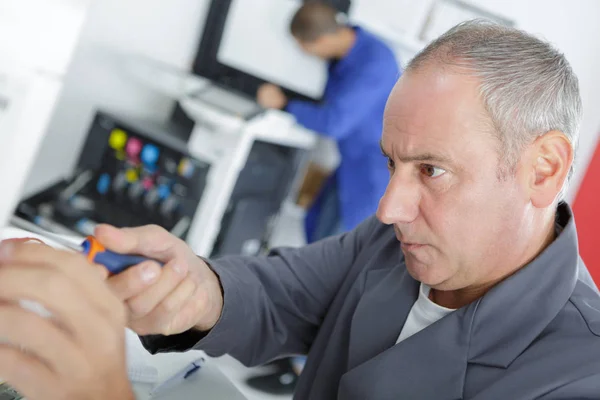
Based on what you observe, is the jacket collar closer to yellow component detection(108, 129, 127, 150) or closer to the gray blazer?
the gray blazer

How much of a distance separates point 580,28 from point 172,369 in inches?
Result: 119

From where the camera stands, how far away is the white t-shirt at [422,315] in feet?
3.17

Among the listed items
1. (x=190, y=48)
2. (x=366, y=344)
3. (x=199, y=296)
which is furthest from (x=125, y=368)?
(x=190, y=48)

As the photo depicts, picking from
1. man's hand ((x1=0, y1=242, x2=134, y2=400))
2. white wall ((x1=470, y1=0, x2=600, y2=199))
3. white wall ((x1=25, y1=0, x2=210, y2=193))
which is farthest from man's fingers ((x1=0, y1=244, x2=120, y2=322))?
white wall ((x1=470, y1=0, x2=600, y2=199))

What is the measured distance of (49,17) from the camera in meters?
1.63

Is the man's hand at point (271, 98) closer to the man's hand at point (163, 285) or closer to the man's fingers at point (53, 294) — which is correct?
the man's hand at point (163, 285)

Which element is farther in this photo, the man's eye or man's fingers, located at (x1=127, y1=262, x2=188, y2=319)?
the man's eye

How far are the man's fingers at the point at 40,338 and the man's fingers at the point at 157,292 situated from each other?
0.23 metres

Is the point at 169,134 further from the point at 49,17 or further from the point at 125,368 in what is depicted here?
the point at 125,368

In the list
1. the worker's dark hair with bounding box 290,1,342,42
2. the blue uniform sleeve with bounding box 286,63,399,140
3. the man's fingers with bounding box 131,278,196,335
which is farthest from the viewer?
the worker's dark hair with bounding box 290,1,342,42

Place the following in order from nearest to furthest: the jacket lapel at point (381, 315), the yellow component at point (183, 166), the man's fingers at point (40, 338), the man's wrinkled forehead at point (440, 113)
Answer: the man's fingers at point (40, 338)
the man's wrinkled forehead at point (440, 113)
the jacket lapel at point (381, 315)
the yellow component at point (183, 166)

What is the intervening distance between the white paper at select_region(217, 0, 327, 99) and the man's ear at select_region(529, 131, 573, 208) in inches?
87.9

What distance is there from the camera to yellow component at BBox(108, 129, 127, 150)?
94.0 inches

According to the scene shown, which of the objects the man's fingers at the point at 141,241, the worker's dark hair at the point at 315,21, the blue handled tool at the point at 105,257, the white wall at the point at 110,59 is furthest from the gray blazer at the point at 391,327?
the white wall at the point at 110,59
